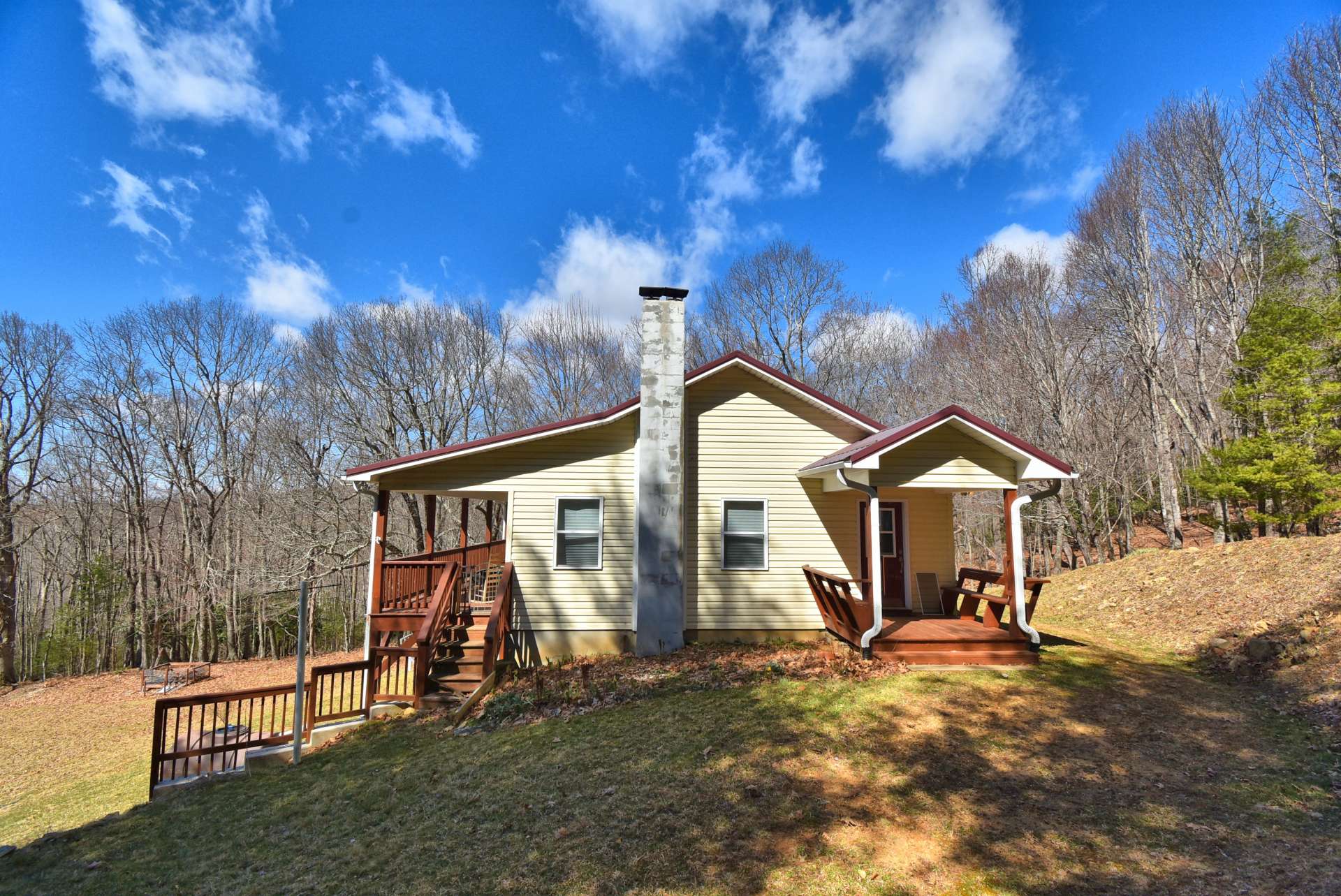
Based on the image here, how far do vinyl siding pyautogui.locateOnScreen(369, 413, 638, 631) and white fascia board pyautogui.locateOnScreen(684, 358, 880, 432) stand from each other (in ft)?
5.07

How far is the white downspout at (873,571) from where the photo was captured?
332 inches

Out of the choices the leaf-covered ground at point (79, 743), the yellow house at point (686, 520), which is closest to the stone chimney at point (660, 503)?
the yellow house at point (686, 520)

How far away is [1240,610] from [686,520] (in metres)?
9.43

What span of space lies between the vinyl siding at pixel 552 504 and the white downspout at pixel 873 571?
3956 millimetres

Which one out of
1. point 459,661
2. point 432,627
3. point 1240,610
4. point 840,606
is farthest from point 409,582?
point 1240,610

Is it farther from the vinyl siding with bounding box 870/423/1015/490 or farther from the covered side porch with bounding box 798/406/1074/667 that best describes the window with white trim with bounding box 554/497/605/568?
the vinyl siding with bounding box 870/423/1015/490

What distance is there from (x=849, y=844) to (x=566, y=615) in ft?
22.4

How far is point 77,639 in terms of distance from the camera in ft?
76.4

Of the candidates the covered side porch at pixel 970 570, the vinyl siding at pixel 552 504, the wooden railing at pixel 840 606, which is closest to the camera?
the covered side porch at pixel 970 570

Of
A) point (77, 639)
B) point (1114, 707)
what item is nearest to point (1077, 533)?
point (1114, 707)

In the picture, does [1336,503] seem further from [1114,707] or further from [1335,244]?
[1114,707]

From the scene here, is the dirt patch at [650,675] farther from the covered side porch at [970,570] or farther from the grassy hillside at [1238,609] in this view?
the grassy hillside at [1238,609]

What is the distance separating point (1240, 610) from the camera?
989 cm

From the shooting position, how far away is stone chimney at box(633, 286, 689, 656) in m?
9.95
